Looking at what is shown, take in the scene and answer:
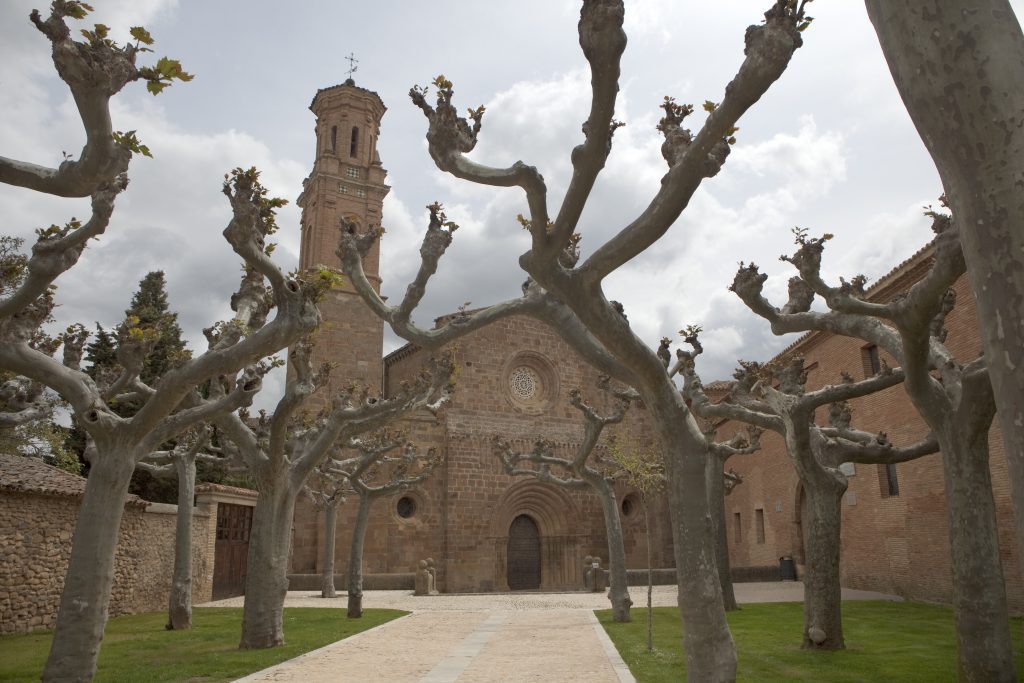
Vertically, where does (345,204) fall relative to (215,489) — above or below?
above

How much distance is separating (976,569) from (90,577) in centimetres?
893

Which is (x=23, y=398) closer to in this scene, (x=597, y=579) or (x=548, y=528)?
(x=597, y=579)

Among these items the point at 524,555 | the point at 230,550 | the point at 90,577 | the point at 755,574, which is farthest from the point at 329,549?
the point at 90,577

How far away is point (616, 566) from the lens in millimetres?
15016

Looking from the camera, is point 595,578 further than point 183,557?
Yes

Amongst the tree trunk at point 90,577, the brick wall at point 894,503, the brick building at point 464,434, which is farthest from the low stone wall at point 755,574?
the tree trunk at point 90,577

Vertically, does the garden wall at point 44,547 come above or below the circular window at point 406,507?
below

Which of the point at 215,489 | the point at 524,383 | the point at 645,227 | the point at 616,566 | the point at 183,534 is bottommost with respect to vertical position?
the point at 616,566

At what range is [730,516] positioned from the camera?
32.3m

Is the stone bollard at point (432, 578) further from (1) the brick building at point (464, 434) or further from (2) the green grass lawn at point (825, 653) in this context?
(2) the green grass lawn at point (825, 653)

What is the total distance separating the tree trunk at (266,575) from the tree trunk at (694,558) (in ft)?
22.6

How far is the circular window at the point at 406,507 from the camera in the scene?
2747 centimetres

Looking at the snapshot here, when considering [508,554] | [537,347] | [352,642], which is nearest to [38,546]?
[352,642]

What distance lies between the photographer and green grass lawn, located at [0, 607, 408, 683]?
9156 mm
